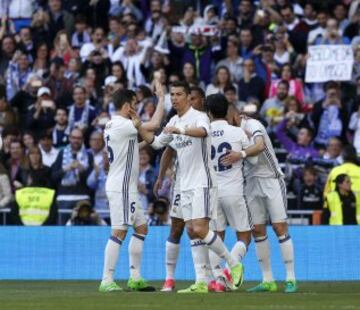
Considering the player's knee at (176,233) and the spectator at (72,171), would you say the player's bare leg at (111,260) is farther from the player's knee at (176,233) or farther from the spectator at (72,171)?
the spectator at (72,171)

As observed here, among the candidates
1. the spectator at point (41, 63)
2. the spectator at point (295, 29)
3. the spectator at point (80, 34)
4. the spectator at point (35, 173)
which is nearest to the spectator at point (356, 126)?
the spectator at point (295, 29)

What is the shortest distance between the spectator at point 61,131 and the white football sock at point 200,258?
31.9 feet

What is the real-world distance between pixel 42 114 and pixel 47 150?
159 cm

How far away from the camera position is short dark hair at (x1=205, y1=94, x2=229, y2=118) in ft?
61.3

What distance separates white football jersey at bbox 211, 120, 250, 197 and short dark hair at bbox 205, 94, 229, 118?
104 millimetres

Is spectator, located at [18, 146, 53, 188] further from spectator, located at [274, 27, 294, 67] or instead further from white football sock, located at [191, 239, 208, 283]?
white football sock, located at [191, 239, 208, 283]

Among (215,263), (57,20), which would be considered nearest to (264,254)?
(215,263)

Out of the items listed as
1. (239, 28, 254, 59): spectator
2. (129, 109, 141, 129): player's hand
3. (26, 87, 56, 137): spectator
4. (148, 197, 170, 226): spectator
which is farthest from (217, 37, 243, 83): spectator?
(129, 109, 141, 129): player's hand

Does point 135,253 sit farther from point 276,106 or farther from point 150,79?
point 150,79

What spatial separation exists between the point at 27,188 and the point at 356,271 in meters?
6.17

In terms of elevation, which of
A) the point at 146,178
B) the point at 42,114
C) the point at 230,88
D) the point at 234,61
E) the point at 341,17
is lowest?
the point at 146,178

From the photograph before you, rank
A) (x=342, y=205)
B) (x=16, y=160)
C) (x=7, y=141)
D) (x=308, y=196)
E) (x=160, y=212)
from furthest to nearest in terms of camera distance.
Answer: (x=7, y=141), (x=16, y=160), (x=308, y=196), (x=160, y=212), (x=342, y=205)

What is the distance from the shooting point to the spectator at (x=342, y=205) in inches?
922

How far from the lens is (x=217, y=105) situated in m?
18.7
